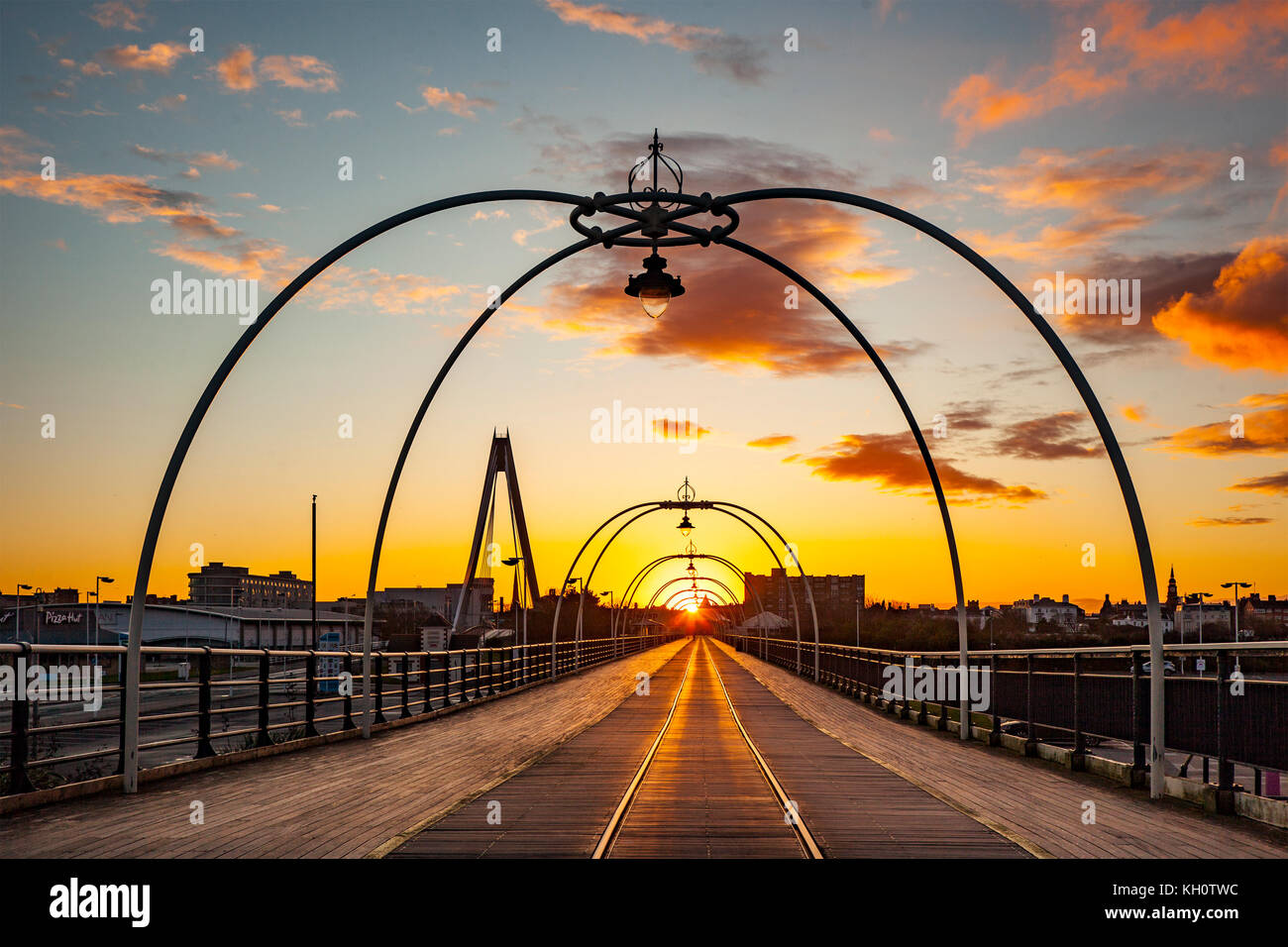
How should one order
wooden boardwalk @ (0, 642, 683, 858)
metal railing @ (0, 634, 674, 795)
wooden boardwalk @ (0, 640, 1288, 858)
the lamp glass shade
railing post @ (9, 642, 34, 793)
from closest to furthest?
wooden boardwalk @ (0, 642, 683, 858) → wooden boardwalk @ (0, 640, 1288, 858) → railing post @ (9, 642, 34, 793) → metal railing @ (0, 634, 674, 795) → the lamp glass shade

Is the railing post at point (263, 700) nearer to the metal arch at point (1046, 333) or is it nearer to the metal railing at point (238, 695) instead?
the metal railing at point (238, 695)

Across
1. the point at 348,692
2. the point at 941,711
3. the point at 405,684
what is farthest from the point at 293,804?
the point at 941,711

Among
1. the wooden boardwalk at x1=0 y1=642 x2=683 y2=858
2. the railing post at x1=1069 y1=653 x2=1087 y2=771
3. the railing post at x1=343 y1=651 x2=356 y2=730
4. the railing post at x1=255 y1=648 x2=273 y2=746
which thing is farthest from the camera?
the railing post at x1=343 y1=651 x2=356 y2=730

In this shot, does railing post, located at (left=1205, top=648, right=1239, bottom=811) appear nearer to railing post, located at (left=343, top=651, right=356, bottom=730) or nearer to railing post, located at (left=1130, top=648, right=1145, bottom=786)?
railing post, located at (left=1130, top=648, right=1145, bottom=786)

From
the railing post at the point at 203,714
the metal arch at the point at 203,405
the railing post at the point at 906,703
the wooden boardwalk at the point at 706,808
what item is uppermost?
the metal arch at the point at 203,405

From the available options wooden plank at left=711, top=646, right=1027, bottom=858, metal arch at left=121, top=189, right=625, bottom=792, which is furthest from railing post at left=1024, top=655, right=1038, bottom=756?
metal arch at left=121, top=189, right=625, bottom=792

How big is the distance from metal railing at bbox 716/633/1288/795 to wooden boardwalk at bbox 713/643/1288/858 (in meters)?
0.53

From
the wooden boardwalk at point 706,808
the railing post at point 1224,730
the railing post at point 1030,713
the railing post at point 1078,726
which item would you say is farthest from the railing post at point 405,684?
the railing post at point 1224,730

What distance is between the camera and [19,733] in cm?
964

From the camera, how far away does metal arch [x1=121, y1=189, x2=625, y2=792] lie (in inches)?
445

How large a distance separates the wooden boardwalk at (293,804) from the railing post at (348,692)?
1.75ft

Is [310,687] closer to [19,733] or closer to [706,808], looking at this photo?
[19,733]

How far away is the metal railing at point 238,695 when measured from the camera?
9953 mm
